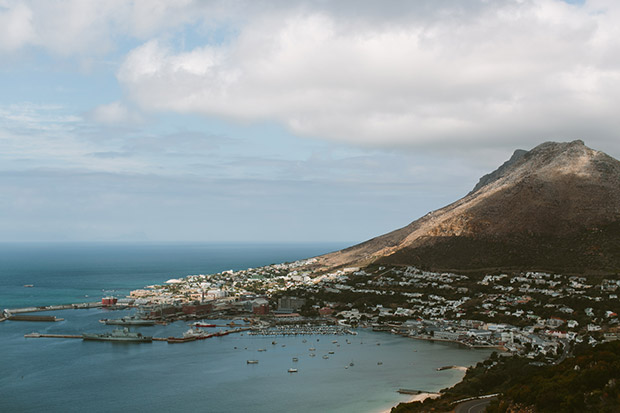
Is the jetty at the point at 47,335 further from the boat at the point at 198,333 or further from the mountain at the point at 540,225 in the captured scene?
A: the mountain at the point at 540,225

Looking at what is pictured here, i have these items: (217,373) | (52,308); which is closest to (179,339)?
(217,373)

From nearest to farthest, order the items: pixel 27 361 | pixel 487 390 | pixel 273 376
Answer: pixel 487 390 → pixel 273 376 → pixel 27 361

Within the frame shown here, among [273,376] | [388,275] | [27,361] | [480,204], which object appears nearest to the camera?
[273,376]

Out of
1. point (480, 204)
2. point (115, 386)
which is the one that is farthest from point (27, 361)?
point (480, 204)

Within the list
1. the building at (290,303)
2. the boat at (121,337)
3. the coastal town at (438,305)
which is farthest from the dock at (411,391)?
the building at (290,303)

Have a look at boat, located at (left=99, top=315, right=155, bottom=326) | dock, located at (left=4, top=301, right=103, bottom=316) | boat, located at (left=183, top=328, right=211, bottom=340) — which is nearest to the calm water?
boat, located at (left=183, top=328, right=211, bottom=340)

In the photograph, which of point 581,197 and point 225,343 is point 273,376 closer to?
point 225,343

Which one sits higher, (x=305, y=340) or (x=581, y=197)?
(x=581, y=197)
